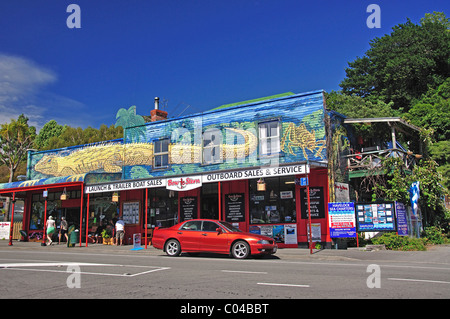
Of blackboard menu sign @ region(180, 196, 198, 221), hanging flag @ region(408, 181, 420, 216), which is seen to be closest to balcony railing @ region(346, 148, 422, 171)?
hanging flag @ region(408, 181, 420, 216)

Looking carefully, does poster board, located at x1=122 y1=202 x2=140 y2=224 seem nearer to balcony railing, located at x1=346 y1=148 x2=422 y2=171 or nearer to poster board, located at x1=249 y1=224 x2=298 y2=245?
poster board, located at x1=249 y1=224 x2=298 y2=245

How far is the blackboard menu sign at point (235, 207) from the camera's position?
795 inches

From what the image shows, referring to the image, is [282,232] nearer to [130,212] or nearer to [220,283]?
[130,212]

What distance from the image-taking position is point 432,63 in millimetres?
41000

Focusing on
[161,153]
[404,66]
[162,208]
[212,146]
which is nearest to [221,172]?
[212,146]

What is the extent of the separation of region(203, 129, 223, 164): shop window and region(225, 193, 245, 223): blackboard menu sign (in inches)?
78.8

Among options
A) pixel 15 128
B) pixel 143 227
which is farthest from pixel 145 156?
pixel 15 128

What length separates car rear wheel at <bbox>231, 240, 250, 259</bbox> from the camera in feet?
45.8

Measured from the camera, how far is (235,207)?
66.8ft

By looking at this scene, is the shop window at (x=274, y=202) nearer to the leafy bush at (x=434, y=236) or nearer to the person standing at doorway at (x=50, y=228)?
the leafy bush at (x=434, y=236)

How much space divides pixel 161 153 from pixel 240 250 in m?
10.2

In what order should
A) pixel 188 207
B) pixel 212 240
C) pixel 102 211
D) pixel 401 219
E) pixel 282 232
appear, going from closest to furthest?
pixel 212 240 < pixel 401 219 < pixel 282 232 < pixel 188 207 < pixel 102 211

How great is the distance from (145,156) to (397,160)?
13461 mm
